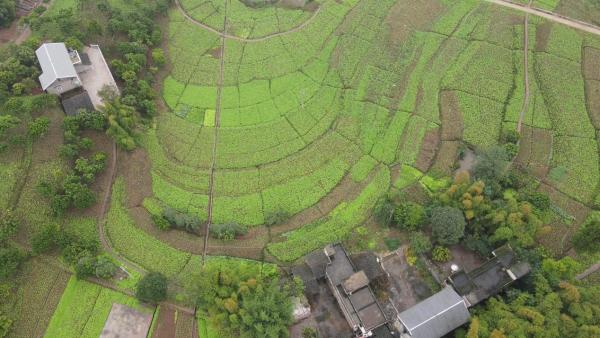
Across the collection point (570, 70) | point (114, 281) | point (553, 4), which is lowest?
point (114, 281)

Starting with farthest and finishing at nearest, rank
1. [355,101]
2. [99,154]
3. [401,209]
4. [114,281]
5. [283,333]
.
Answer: [355,101] → [99,154] → [401,209] → [114,281] → [283,333]

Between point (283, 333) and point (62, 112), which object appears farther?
point (62, 112)

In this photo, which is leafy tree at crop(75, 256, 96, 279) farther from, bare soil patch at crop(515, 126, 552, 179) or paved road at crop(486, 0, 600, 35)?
paved road at crop(486, 0, 600, 35)

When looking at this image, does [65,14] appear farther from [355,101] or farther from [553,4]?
[553,4]

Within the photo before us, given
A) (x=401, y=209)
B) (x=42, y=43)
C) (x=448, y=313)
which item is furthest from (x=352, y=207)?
(x=42, y=43)

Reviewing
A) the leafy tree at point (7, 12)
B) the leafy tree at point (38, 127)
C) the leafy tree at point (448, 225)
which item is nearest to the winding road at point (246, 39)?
the leafy tree at point (7, 12)

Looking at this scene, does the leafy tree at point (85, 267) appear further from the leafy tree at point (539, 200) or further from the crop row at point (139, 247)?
the leafy tree at point (539, 200)
